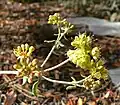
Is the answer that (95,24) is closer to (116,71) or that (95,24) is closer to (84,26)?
(84,26)

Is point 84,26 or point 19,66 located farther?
point 84,26

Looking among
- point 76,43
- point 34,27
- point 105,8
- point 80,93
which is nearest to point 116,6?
point 105,8

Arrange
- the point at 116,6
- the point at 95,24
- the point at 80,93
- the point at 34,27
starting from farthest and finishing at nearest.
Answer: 1. the point at 116,6
2. the point at 95,24
3. the point at 34,27
4. the point at 80,93

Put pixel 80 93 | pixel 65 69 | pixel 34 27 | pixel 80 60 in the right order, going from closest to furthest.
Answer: pixel 80 60
pixel 80 93
pixel 65 69
pixel 34 27

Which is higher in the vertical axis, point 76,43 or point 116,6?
point 76,43

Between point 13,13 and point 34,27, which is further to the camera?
point 13,13

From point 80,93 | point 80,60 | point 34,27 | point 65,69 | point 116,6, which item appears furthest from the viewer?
point 116,6

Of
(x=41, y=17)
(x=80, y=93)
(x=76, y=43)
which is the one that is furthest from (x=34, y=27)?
(x=76, y=43)

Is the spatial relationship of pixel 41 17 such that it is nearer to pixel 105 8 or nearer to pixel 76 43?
pixel 105 8

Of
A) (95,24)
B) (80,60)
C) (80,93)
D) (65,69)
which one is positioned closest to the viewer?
(80,60)
